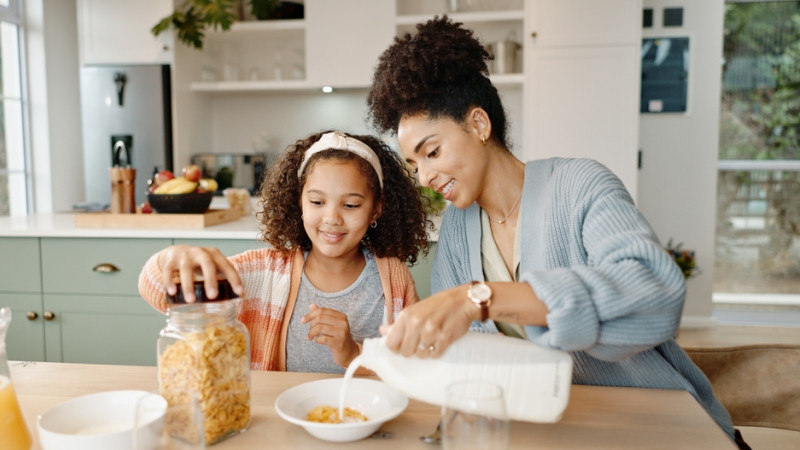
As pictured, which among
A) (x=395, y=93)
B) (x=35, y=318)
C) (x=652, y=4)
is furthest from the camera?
(x=652, y=4)

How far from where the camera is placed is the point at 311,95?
4.52 metres

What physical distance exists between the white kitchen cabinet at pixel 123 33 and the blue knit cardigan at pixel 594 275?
3128mm

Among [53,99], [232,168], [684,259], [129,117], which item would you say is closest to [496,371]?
[684,259]

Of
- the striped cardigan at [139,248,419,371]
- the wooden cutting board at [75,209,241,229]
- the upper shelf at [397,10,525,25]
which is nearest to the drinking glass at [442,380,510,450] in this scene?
the striped cardigan at [139,248,419,371]

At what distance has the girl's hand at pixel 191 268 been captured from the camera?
0.97 m

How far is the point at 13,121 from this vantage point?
4211 mm

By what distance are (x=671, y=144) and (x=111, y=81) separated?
142 inches

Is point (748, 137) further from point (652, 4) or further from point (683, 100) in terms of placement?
point (652, 4)

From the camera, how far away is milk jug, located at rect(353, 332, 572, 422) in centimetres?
83

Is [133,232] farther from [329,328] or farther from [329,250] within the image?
[329,328]

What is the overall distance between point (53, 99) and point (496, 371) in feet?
14.4

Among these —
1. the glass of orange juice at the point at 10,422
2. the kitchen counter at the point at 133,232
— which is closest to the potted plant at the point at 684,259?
the kitchen counter at the point at 133,232

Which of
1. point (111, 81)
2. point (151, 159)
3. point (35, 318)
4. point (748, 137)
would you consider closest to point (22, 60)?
point (111, 81)

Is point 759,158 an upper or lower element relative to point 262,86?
lower
